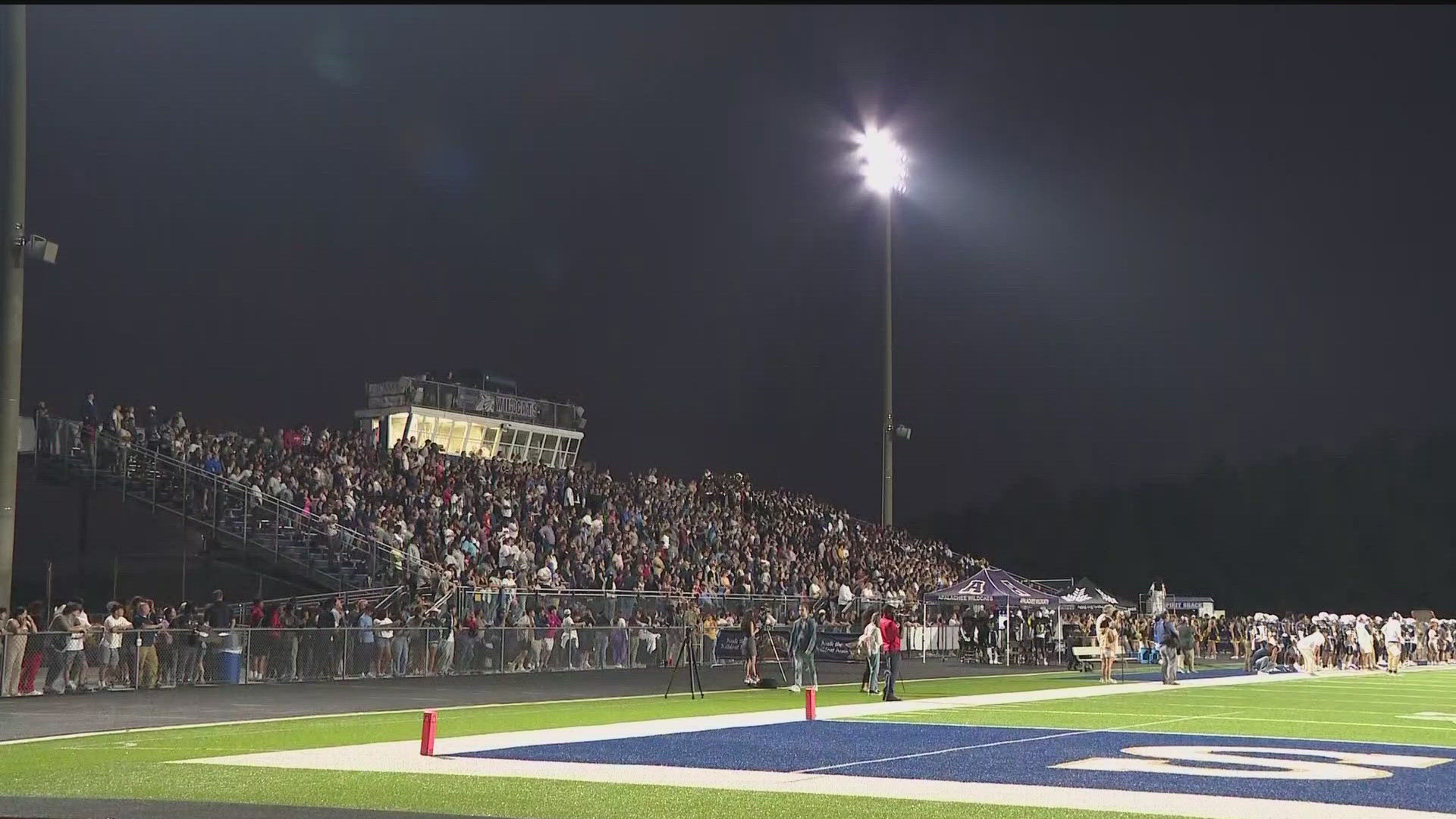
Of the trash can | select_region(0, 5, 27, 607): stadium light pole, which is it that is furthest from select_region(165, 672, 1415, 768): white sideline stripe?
select_region(0, 5, 27, 607): stadium light pole

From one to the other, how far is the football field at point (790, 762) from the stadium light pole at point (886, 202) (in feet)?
81.4

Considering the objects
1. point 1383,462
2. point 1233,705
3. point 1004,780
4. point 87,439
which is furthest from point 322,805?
point 1383,462

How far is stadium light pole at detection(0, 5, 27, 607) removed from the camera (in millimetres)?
23938

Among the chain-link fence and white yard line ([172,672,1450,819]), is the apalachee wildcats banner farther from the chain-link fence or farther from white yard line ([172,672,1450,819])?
white yard line ([172,672,1450,819])

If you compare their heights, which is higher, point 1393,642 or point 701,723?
point 1393,642

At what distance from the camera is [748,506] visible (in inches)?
2077

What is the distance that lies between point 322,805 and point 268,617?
19832 millimetres

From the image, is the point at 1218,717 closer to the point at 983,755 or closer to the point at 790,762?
the point at 983,755

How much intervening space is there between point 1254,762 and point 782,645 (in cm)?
2185

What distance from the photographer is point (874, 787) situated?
13.4 m

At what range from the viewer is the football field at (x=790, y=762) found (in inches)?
483

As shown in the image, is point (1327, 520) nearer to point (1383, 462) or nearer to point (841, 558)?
point (1383, 462)

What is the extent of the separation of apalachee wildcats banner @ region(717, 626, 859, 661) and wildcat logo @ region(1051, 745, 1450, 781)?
19.3 meters

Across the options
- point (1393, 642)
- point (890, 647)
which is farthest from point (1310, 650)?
point (890, 647)
